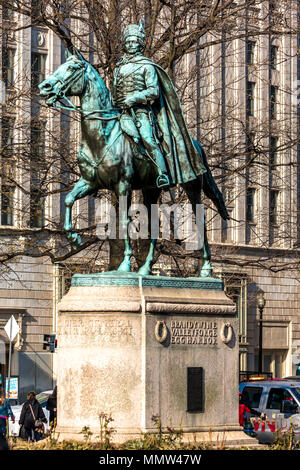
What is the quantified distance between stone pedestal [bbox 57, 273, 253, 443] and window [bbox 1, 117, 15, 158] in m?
11.8

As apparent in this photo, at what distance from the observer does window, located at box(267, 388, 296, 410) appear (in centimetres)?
2928

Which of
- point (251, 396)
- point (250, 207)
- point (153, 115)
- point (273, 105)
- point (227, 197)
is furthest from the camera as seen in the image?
point (250, 207)

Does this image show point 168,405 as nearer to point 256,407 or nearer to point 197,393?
point 197,393

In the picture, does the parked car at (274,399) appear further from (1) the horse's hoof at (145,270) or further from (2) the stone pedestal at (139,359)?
(1) the horse's hoof at (145,270)

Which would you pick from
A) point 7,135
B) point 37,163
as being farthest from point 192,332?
point 7,135

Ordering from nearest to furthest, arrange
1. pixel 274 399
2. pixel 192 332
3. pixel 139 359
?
pixel 139 359 < pixel 192 332 < pixel 274 399

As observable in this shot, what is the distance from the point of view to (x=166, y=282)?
16.9 m

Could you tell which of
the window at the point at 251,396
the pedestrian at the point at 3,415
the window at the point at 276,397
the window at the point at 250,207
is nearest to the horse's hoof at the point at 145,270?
the pedestrian at the point at 3,415

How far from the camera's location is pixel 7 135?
30.9 meters

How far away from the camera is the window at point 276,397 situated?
96.1 feet

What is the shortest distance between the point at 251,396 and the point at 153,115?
13.9 meters

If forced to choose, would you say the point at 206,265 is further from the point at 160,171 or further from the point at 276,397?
the point at 276,397

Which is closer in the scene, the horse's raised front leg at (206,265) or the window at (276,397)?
the horse's raised front leg at (206,265)

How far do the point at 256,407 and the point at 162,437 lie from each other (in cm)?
1423
